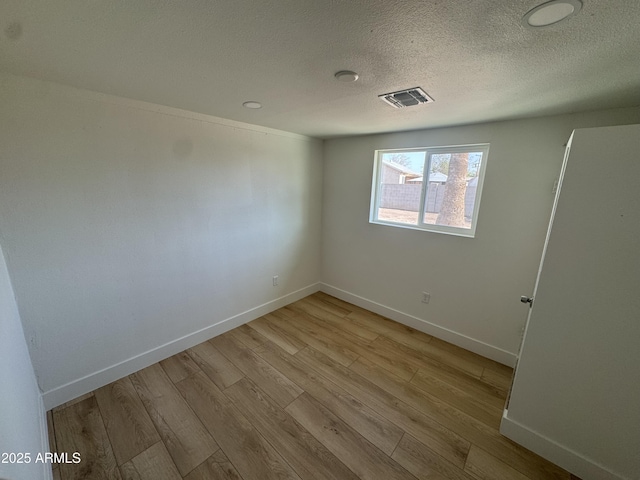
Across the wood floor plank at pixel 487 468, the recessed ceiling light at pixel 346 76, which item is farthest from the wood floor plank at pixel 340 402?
the recessed ceiling light at pixel 346 76

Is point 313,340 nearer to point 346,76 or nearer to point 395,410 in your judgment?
point 395,410

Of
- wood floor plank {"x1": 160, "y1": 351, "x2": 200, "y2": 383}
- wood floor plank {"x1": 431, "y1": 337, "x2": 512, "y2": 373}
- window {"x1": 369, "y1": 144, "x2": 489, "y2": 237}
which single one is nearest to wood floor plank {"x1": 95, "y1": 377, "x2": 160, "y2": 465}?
wood floor plank {"x1": 160, "y1": 351, "x2": 200, "y2": 383}

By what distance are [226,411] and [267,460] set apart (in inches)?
18.8

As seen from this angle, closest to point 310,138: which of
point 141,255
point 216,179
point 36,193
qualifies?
point 216,179

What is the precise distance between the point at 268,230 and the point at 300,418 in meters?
1.91

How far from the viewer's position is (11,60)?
1221 mm

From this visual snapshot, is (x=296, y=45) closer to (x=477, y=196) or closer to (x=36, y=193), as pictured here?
(x=36, y=193)

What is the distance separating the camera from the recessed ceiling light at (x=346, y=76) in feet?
4.18

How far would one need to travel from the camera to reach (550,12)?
0.80 metres

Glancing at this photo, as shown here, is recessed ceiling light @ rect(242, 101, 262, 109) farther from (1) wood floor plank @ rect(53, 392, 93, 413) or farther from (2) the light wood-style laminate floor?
(1) wood floor plank @ rect(53, 392, 93, 413)

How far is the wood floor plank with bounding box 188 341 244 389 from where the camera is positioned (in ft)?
6.73

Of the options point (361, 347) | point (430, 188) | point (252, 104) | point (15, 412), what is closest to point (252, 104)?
point (252, 104)

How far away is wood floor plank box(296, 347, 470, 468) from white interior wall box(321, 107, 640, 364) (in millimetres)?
1087

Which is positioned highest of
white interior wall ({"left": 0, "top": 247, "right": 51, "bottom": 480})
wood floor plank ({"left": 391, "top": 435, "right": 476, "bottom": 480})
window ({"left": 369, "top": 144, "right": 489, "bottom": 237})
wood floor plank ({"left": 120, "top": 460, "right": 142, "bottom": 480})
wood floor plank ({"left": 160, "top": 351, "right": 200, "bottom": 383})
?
window ({"left": 369, "top": 144, "right": 489, "bottom": 237})
